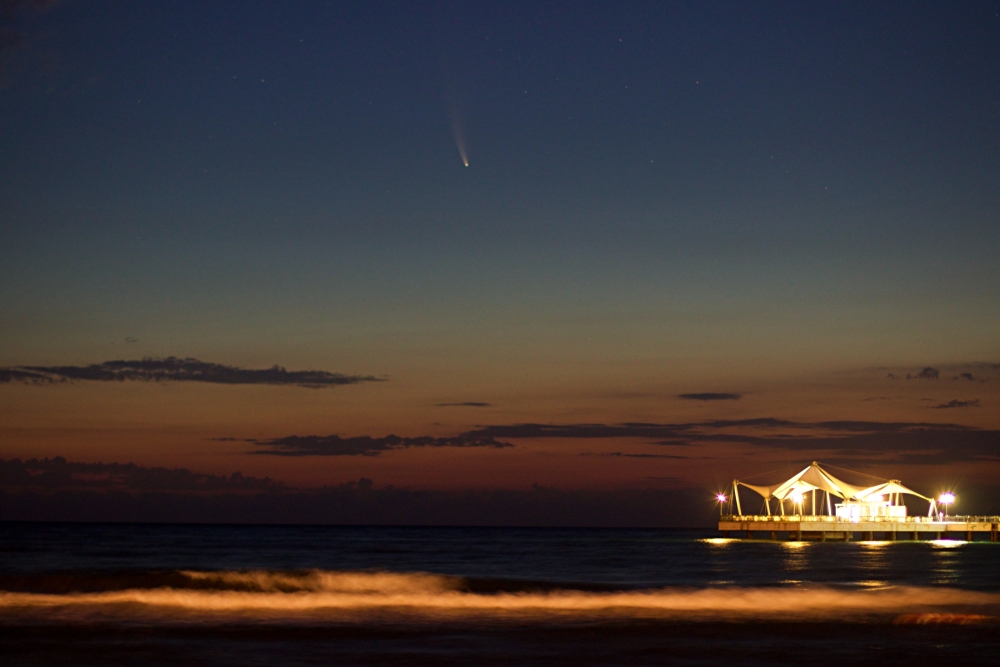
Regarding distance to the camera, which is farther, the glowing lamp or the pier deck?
the glowing lamp

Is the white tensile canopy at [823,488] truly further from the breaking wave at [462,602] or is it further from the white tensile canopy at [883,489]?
the breaking wave at [462,602]

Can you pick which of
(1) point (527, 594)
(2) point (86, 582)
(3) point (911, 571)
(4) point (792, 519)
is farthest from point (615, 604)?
(4) point (792, 519)

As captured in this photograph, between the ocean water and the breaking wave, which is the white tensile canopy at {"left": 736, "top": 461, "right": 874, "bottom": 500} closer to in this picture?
the ocean water

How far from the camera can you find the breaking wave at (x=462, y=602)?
1208 inches

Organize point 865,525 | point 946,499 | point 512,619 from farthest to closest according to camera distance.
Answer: point 946,499 < point 865,525 < point 512,619

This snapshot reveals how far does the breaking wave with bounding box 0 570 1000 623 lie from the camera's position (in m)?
30.7

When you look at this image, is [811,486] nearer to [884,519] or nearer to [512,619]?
[884,519]

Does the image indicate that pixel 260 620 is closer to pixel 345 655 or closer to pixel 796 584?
pixel 345 655

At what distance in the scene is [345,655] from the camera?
22625 mm

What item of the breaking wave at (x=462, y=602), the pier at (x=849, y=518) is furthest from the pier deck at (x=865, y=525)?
the breaking wave at (x=462, y=602)

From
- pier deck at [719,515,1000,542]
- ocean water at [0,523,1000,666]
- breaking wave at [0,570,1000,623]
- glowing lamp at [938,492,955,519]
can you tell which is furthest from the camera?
glowing lamp at [938,492,955,519]

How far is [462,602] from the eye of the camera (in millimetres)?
34719

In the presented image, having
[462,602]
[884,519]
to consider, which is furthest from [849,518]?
[462,602]

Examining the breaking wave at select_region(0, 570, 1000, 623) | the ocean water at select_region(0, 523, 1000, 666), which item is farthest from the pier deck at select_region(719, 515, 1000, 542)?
the breaking wave at select_region(0, 570, 1000, 623)
